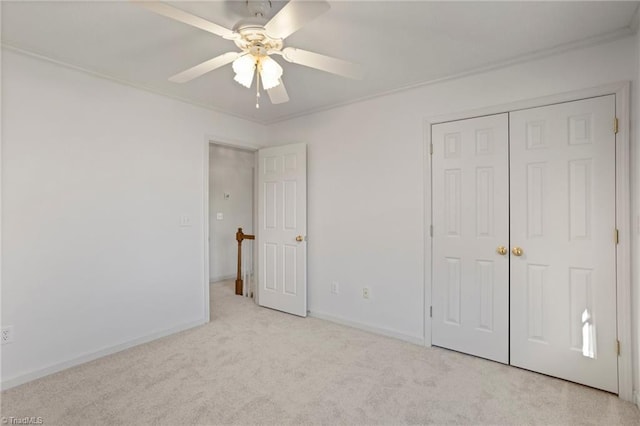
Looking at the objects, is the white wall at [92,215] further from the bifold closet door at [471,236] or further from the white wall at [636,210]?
the white wall at [636,210]

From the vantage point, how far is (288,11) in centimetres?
134

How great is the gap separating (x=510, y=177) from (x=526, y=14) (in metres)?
1.12

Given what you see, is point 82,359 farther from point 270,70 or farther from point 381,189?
point 381,189

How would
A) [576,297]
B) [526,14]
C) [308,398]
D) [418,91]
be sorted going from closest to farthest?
[526,14] < [308,398] < [576,297] < [418,91]

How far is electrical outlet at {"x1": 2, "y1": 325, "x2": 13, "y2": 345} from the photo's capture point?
87.2 inches

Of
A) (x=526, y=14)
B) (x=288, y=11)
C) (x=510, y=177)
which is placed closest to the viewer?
(x=288, y=11)

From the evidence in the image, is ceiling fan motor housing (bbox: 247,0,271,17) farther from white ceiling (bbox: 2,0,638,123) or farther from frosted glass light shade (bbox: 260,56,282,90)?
frosted glass light shade (bbox: 260,56,282,90)

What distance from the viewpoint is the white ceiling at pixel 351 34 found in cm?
182

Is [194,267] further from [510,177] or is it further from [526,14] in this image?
[526,14]

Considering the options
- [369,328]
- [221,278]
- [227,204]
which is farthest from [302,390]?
[227,204]

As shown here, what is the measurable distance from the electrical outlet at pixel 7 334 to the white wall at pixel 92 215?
0.12 ft

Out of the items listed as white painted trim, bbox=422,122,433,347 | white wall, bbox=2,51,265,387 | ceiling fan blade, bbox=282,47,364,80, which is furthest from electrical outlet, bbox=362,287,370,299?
ceiling fan blade, bbox=282,47,364,80

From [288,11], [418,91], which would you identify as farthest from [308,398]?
[418,91]

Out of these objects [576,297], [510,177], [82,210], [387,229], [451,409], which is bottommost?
[451,409]
